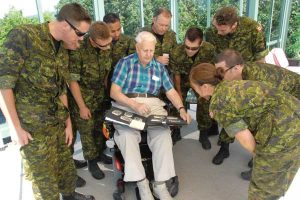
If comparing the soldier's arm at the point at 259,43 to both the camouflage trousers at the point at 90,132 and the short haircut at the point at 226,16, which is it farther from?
the camouflage trousers at the point at 90,132

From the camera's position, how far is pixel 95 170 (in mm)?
2746

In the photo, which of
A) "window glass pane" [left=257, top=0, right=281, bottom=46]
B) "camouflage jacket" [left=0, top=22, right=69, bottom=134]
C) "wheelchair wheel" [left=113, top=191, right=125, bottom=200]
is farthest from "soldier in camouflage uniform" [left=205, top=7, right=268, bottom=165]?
"window glass pane" [left=257, top=0, right=281, bottom=46]

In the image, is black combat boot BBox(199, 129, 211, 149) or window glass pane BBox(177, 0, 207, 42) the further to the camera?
window glass pane BBox(177, 0, 207, 42)

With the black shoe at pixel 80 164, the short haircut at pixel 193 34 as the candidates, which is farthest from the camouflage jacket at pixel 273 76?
the black shoe at pixel 80 164

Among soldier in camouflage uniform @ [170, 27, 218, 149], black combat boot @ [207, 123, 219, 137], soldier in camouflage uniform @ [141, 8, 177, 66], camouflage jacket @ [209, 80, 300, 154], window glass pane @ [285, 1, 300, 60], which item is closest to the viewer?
camouflage jacket @ [209, 80, 300, 154]

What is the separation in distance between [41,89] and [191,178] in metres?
1.66

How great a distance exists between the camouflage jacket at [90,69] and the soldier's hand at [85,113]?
8 cm

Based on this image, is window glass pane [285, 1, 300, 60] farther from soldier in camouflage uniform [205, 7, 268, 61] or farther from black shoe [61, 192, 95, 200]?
black shoe [61, 192, 95, 200]

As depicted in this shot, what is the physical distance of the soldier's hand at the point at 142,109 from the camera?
7.54 ft

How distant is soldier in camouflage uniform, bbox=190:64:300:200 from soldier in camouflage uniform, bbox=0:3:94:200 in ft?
2.91

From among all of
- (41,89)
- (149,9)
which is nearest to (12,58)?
(41,89)

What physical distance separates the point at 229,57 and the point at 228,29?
0.89 meters

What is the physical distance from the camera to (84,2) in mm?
4164

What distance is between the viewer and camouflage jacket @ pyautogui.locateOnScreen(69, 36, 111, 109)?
2.37m
